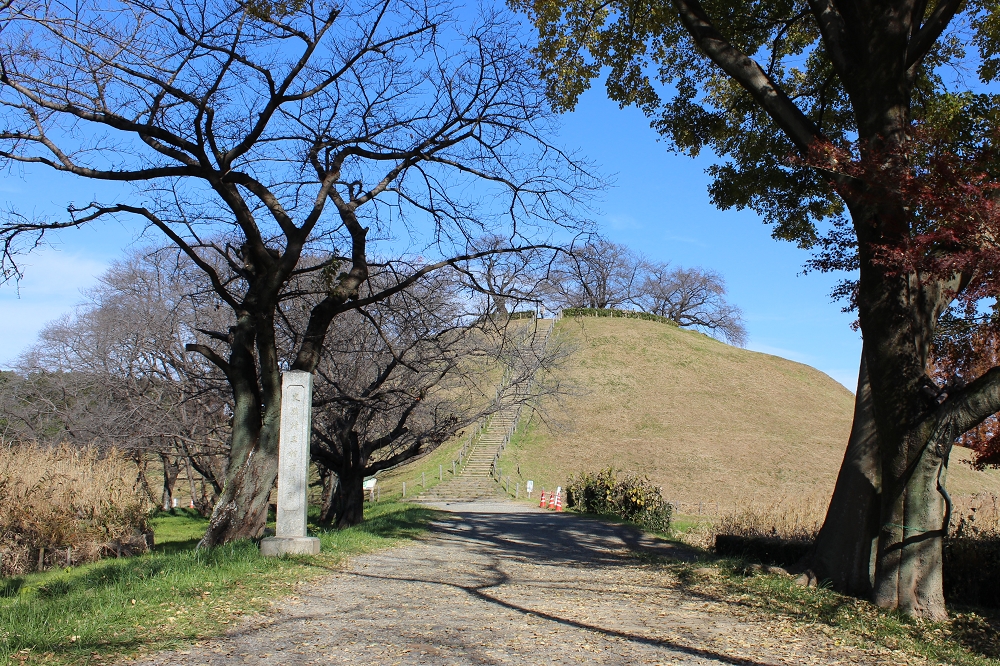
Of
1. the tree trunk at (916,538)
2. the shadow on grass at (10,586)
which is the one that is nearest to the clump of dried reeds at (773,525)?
the tree trunk at (916,538)

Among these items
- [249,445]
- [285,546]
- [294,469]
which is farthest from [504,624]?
[249,445]

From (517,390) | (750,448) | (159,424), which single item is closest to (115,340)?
(159,424)

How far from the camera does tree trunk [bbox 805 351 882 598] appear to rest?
8453mm

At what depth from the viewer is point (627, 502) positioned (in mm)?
21234

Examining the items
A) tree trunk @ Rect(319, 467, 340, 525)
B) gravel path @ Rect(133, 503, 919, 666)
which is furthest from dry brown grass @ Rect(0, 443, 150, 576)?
tree trunk @ Rect(319, 467, 340, 525)

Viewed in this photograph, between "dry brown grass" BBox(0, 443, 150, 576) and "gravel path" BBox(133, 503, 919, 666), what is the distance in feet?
23.7

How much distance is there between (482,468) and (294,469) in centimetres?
3025

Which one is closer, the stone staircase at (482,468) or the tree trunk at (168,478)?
the tree trunk at (168,478)

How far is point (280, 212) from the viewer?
33.0 feet

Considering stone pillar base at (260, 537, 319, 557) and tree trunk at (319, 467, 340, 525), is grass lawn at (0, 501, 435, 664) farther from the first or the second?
tree trunk at (319, 467, 340, 525)

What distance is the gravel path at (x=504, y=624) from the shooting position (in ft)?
16.9

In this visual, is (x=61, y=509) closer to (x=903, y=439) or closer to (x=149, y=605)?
(x=149, y=605)

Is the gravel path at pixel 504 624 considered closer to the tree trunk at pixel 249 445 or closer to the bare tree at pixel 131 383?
the tree trunk at pixel 249 445

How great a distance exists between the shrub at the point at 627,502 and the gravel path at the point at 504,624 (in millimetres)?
9222
